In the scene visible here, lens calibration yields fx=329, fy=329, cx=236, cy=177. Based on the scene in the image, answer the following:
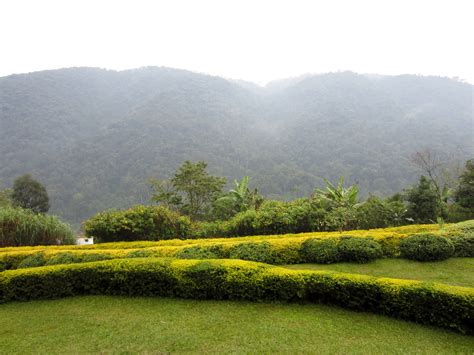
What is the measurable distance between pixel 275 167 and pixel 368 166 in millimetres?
12843

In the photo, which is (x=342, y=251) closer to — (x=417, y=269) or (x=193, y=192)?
(x=417, y=269)

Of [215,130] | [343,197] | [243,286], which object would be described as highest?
[215,130]

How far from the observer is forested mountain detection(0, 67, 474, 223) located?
44469 millimetres

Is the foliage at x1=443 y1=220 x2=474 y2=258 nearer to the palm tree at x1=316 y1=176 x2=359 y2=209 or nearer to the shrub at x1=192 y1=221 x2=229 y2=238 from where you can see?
the palm tree at x1=316 y1=176 x2=359 y2=209

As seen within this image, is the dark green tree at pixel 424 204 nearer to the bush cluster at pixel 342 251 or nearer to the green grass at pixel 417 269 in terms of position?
the green grass at pixel 417 269

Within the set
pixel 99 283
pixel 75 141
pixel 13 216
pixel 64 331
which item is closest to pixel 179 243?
pixel 99 283

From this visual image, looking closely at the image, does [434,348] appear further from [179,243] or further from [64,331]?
[179,243]

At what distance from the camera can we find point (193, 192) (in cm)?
1983

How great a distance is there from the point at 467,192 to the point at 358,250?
35.4ft

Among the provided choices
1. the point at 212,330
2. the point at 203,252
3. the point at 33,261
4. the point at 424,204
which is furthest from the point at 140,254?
the point at 424,204

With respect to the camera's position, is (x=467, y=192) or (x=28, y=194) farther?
(x=28, y=194)

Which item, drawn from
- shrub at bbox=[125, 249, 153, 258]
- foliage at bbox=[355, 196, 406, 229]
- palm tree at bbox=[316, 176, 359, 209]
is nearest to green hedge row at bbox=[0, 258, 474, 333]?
shrub at bbox=[125, 249, 153, 258]

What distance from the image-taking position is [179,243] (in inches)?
394

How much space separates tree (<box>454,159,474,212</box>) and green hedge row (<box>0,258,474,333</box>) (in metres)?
12.1
